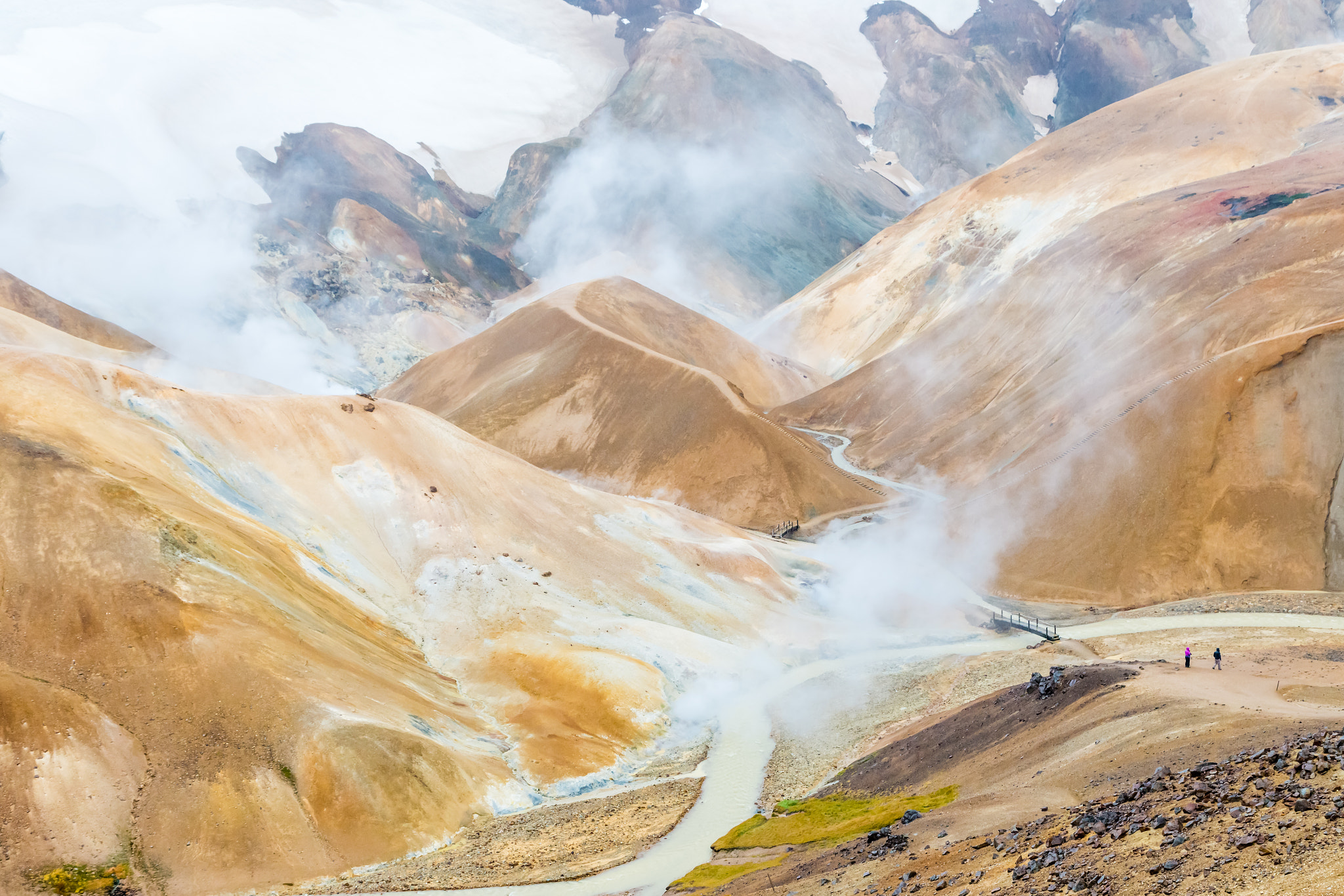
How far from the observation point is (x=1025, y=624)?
83.4m

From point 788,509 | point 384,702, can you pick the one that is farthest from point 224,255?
point 384,702

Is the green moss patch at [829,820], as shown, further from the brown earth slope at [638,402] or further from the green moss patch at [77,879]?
the brown earth slope at [638,402]

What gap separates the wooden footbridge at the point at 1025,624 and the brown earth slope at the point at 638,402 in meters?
40.6

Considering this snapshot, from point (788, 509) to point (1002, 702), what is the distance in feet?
244

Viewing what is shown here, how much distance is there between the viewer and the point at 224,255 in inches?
7525

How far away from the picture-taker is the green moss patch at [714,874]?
40406mm

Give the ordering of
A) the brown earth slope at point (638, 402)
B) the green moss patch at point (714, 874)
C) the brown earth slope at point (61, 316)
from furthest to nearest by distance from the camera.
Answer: the brown earth slope at point (61, 316)
the brown earth slope at point (638, 402)
the green moss patch at point (714, 874)

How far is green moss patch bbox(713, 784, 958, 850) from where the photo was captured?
137ft

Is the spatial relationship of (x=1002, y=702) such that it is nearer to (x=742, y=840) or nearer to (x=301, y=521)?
(x=742, y=840)

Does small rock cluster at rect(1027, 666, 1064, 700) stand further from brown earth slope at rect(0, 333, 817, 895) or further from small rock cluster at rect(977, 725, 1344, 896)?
A: brown earth slope at rect(0, 333, 817, 895)

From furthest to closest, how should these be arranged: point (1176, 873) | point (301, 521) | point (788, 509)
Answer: point (788, 509), point (301, 521), point (1176, 873)

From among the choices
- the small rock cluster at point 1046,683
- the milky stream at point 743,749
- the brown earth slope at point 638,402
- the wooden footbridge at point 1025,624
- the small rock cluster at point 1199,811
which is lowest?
the milky stream at point 743,749

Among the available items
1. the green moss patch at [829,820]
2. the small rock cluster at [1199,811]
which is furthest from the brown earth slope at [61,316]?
the small rock cluster at [1199,811]

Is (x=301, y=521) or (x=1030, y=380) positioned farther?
(x=1030, y=380)
